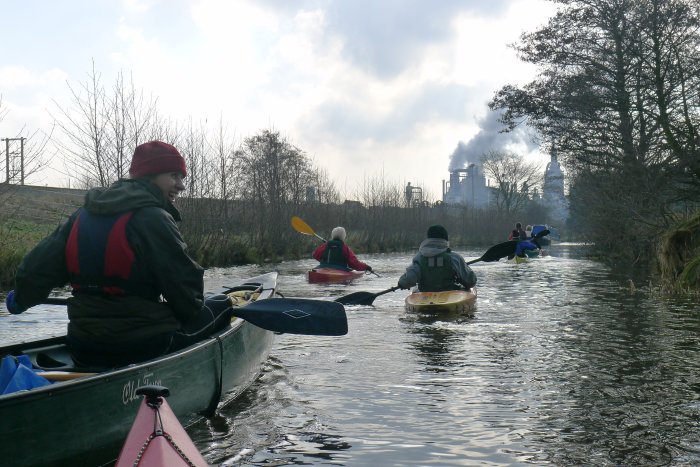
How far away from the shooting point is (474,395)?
5.99 metres

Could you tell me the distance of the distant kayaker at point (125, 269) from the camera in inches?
161

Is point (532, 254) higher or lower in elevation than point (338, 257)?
lower

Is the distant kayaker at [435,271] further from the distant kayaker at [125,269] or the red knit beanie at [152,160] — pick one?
the red knit beanie at [152,160]

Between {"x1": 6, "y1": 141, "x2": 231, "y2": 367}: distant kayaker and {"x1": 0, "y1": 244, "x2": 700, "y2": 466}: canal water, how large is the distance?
0.88 m

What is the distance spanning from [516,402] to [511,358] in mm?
1863

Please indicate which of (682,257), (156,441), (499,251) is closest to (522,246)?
(682,257)

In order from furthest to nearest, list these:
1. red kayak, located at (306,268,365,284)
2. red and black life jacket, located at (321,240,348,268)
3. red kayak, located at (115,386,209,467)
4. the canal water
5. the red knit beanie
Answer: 1. red and black life jacket, located at (321,240,348,268)
2. red kayak, located at (306,268,365,284)
3. the canal water
4. the red knit beanie
5. red kayak, located at (115,386,209,467)

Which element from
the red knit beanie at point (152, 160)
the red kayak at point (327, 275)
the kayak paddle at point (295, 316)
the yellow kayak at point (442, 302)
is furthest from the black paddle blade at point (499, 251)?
the red knit beanie at point (152, 160)

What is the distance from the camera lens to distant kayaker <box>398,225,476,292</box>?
1086cm

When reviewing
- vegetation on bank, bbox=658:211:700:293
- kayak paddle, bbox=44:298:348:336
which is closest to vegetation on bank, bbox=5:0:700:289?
vegetation on bank, bbox=658:211:700:293

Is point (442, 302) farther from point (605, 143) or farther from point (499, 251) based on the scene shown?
point (605, 143)

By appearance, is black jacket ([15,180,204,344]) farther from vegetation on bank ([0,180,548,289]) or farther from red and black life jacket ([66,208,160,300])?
vegetation on bank ([0,180,548,289])

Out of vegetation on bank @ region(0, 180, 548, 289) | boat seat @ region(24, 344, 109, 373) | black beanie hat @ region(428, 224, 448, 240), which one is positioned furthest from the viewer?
vegetation on bank @ region(0, 180, 548, 289)

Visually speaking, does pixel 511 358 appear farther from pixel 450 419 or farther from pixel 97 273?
pixel 97 273
